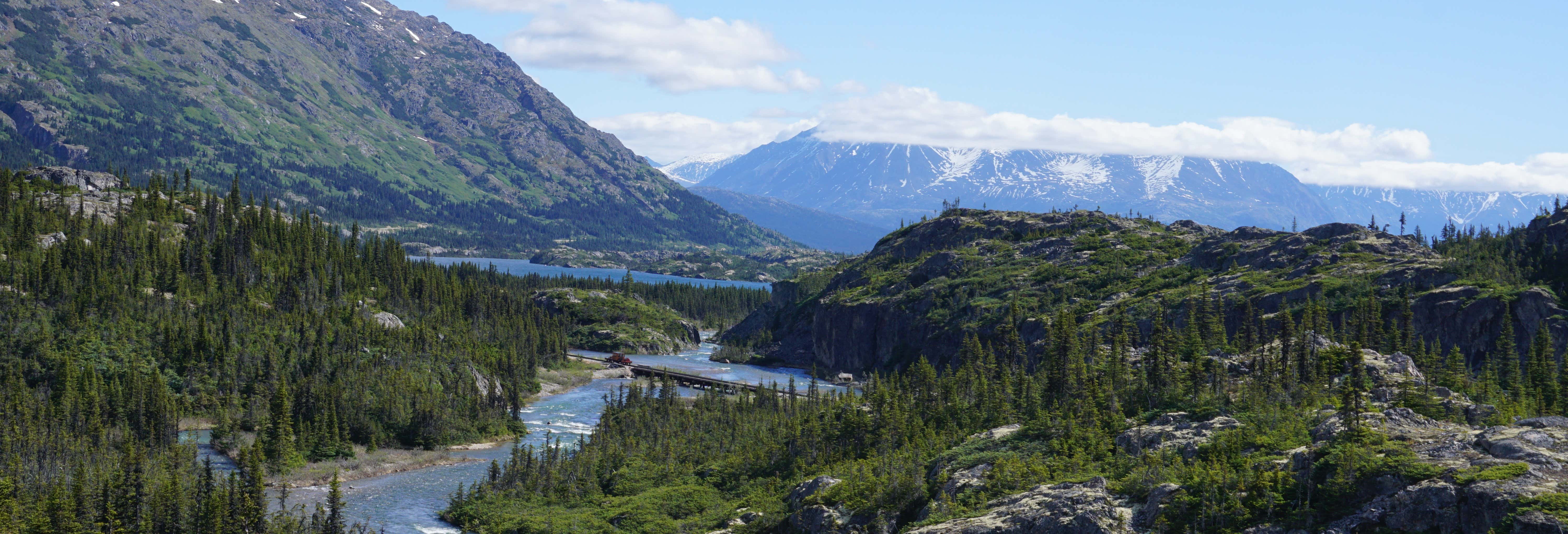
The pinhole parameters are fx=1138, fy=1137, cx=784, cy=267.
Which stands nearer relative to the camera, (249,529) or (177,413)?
(249,529)

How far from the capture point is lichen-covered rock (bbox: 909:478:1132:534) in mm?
78750

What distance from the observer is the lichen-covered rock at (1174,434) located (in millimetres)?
91312

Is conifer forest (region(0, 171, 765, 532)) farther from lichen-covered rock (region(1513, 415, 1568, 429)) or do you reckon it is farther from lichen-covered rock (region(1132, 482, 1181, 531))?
lichen-covered rock (region(1513, 415, 1568, 429))

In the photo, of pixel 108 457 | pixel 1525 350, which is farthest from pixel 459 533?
pixel 1525 350

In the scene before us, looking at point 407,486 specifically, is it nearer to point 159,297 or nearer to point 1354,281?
point 159,297

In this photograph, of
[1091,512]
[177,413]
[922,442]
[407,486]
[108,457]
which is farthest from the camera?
[177,413]

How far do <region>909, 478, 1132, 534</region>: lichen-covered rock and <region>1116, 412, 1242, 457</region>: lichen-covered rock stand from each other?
10.3 meters

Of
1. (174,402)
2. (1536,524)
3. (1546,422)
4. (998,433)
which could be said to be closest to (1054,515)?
(1536,524)

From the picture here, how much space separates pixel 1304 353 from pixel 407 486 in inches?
4170

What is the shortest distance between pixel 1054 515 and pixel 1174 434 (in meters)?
19.3

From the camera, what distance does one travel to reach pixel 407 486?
144875 millimetres

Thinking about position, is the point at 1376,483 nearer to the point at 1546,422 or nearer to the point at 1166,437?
the point at 1546,422

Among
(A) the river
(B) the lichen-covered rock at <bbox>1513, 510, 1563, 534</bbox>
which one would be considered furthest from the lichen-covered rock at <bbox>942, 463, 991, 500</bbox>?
(A) the river

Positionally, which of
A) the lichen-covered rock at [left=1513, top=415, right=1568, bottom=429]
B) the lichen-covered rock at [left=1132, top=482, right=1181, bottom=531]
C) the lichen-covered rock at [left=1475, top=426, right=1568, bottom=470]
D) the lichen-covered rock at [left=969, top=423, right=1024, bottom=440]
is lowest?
the lichen-covered rock at [left=969, top=423, right=1024, bottom=440]
